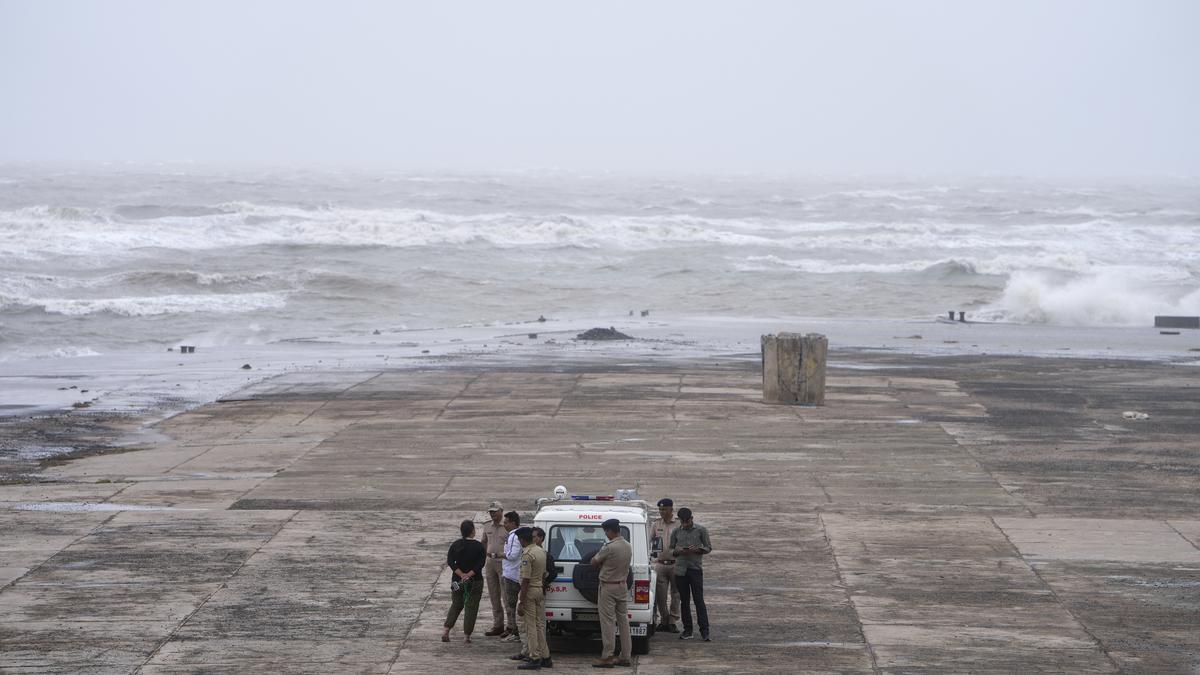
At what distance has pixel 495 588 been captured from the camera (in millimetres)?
12594

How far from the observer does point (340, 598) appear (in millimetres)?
13562

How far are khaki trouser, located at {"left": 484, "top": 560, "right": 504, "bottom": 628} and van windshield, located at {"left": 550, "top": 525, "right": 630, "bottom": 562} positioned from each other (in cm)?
79

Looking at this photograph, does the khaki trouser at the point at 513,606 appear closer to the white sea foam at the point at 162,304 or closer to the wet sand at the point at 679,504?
the wet sand at the point at 679,504

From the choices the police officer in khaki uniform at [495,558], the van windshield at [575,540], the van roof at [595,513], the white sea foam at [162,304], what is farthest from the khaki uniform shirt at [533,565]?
the white sea foam at [162,304]

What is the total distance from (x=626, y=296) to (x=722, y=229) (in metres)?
41.5

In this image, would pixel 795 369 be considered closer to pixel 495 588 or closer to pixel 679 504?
pixel 679 504

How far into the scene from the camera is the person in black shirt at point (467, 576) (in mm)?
12102

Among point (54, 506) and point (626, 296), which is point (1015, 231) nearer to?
point (626, 296)

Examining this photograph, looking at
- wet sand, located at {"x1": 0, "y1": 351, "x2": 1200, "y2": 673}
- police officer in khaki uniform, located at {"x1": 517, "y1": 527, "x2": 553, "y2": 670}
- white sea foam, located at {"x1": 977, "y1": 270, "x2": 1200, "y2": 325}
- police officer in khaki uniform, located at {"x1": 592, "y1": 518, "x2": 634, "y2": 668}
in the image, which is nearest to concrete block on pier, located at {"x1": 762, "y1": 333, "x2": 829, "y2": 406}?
wet sand, located at {"x1": 0, "y1": 351, "x2": 1200, "y2": 673}

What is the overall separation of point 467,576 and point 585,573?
107 cm

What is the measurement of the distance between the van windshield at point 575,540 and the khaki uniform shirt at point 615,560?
1.57 feet

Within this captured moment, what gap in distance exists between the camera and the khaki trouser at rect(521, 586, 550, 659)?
11.5 m

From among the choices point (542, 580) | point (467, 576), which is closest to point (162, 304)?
point (467, 576)

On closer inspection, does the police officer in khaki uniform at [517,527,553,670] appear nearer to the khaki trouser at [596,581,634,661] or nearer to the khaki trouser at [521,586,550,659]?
the khaki trouser at [521,586,550,659]
